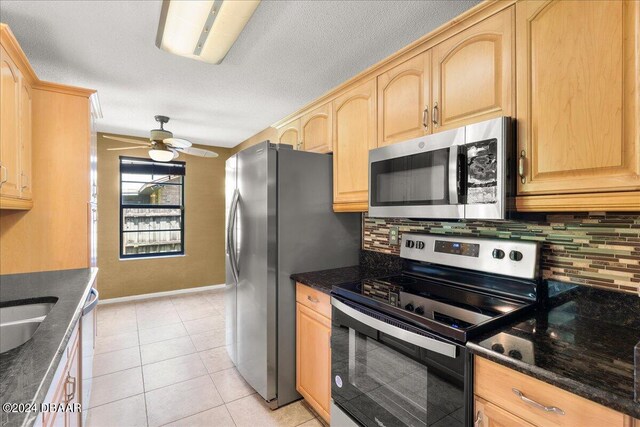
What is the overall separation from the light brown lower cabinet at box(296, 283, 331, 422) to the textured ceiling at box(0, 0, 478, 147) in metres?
1.59

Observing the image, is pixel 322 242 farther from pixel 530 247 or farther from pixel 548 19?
pixel 548 19

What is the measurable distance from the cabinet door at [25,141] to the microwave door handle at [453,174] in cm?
250

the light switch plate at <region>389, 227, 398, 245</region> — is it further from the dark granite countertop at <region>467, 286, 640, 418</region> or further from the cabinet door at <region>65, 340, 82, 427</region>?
the cabinet door at <region>65, 340, 82, 427</region>

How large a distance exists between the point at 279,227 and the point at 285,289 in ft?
1.41

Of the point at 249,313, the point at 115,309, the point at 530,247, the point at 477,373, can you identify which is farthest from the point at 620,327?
the point at 115,309

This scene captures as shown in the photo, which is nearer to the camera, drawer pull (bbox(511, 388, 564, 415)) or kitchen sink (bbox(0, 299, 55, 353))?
drawer pull (bbox(511, 388, 564, 415))

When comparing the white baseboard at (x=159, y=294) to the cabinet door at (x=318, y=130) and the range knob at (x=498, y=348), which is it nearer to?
the cabinet door at (x=318, y=130)

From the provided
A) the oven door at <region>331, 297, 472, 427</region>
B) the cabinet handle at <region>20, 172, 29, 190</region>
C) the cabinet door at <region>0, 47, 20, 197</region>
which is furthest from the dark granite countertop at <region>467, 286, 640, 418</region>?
the cabinet handle at <region>20, 172, 29, 190</region>

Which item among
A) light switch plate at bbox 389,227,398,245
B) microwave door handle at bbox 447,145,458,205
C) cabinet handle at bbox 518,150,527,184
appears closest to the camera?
cabinet handle at bbox 518,150,527,184

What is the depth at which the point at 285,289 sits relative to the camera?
2100 millimetres

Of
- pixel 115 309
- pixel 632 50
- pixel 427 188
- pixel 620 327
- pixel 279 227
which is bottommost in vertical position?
pixel 115 309

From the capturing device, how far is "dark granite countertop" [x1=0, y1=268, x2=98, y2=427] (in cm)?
76

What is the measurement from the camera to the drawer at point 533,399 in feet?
2.62

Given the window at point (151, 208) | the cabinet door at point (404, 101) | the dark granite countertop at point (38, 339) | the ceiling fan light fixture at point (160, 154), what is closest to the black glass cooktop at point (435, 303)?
the cabinet door at point (404, 101)
